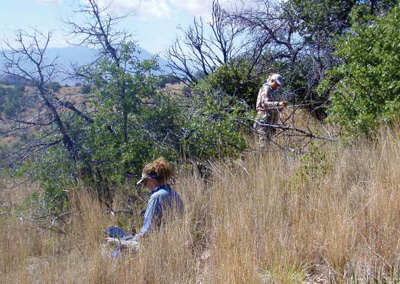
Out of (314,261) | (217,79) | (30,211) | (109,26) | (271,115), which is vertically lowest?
(314,261)

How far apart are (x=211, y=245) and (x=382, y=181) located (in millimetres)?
1612

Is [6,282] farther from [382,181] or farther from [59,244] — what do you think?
[382,181]

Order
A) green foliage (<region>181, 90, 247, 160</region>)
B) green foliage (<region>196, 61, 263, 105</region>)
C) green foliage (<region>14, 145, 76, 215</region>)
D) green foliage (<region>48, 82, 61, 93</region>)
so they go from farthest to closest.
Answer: green foliage (<region>196, 61, 263, 105</region>) < green foliage (<region>48, 82, 61, 93</region>) < green foliage (<region>181, 90, 247, 160</region>) < green foliage (<region>14, 145, 76, 215</region>)

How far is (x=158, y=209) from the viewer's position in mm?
4551

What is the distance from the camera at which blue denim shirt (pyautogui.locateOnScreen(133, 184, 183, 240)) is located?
4414 mm

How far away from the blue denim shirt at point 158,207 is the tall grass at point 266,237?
0.19m

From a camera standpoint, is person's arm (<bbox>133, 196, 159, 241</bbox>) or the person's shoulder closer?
person's arm (<bbox>133, 196, 159, 241</bbox>)

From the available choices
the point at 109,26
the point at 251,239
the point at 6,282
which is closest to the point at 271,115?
the point at 109,26

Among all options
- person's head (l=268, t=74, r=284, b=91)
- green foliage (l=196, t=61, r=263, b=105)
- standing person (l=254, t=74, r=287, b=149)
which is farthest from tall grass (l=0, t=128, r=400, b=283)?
green foliage (l=196, t=61, r=263, b=105)

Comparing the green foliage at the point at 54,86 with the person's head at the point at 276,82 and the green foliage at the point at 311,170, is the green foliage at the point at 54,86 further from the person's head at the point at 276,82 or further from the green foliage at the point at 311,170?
the green foliage at the point at 311,170

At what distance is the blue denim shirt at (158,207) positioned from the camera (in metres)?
4.41

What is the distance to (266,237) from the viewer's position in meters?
3.55

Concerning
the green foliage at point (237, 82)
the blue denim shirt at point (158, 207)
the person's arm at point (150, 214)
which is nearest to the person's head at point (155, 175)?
the blue denim shirt at point (158, 207)

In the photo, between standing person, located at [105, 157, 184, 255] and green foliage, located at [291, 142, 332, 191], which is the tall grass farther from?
standing person, located at [105, 157, 184, 255]
